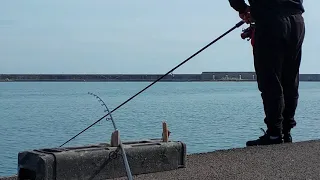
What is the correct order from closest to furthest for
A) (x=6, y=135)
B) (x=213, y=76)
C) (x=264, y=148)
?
(x=264, y=148), (x=6, y=135), (x=213, y=76)

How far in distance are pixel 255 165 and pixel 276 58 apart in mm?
1689

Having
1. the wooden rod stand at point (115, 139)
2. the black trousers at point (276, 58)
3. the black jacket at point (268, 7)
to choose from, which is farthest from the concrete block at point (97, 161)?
the black jacket at point (268, 7)

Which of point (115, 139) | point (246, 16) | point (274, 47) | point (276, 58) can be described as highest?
point (246, 16)

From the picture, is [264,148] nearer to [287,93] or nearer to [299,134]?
[287,93]

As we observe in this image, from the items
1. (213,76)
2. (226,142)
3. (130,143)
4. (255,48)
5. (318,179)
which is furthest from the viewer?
(213,76)

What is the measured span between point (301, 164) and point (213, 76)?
114369 mm

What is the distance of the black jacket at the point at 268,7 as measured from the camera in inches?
256

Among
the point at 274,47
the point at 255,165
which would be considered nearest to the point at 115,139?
the point at 255,165

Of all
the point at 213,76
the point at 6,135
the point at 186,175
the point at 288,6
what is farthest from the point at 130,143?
the point at 213,76

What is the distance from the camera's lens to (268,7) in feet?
21.4

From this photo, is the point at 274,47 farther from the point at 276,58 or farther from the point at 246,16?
the point at 246,16

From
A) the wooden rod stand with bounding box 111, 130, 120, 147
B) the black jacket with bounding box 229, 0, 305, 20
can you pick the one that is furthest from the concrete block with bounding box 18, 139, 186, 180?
the black jacket with bounding box 229, 0, 305, 20

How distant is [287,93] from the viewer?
22.9ft

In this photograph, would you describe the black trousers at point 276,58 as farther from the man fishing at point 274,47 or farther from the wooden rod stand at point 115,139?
the wooden rod stand at point 115,139
